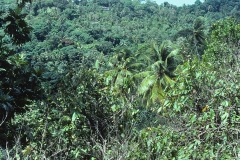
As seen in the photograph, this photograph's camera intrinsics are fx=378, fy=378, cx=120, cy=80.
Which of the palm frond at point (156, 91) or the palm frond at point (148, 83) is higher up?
the palm frond at point (148, 83)

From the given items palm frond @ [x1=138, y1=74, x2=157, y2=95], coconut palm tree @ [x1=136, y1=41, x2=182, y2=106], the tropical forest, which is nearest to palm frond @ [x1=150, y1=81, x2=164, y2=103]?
coconut palm tree @ [x1=136, y1=41, x2=182, y2=106]

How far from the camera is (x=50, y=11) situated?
91.9m

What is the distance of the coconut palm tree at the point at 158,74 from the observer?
20128mm

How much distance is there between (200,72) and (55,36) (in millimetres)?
65750

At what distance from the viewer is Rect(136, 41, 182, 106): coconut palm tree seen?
20.1 m

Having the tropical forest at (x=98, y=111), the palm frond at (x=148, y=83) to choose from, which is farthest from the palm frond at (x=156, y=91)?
the tropical forest at (x=98, y=111)

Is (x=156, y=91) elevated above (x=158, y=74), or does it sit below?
below

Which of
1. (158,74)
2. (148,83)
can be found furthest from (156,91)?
(158,74)

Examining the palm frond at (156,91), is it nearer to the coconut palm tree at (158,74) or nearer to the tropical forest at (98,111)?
the coconut palm tree at (158,74)

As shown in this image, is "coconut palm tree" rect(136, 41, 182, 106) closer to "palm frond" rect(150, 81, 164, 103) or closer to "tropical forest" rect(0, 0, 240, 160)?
"palm frond" rect(150, 81, 164, 103)

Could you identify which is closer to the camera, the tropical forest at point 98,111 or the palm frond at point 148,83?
the tropical forest at point 98,111

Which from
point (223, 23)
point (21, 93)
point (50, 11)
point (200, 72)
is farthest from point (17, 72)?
point (50, 11)

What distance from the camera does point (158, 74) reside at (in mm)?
20672

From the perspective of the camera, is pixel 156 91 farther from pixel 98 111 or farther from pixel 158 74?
pixel 98 111
